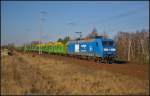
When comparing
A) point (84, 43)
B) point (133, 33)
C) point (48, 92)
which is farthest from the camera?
point (133, 33)

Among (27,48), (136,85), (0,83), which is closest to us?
(0,83)

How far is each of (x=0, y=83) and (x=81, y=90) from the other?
3.89 m

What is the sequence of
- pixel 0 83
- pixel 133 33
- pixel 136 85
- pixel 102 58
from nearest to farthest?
pixel 0 83, pixel 136 85, pixel 102 58, pixel 133 33

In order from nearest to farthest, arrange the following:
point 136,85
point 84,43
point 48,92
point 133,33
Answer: point 48,92, point 136,85, point 84,43, point 133,33

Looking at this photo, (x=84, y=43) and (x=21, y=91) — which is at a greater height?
(x=84, y=43)

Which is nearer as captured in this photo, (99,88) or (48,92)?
(48,92)

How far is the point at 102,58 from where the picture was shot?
114 feet

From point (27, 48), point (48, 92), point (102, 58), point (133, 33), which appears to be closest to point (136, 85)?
point (48, 92)

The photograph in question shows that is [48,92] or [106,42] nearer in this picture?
[48,92]

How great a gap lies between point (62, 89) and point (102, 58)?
2127 centimetres

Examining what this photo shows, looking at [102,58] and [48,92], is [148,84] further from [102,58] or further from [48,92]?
[102,58]

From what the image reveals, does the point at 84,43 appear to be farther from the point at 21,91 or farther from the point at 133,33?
the point at 133,33

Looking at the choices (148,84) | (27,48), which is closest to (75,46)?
(148,84)

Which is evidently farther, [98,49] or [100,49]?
[98,49]
